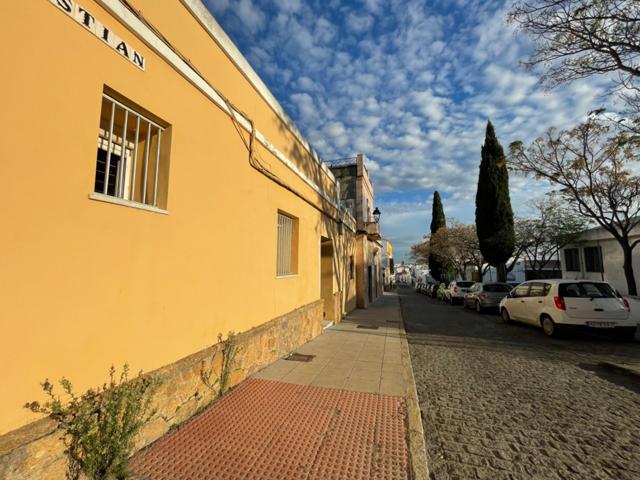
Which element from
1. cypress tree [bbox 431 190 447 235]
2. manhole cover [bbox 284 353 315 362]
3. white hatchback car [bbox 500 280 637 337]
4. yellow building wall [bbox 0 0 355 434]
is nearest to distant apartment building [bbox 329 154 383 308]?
white hatchback car [bbox 500 280 637 337]

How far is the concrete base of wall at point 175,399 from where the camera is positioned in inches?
74.1

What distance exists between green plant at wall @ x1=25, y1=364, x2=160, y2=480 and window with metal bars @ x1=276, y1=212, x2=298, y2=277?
3999 millimetres

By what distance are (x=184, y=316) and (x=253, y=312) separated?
5.35 feet

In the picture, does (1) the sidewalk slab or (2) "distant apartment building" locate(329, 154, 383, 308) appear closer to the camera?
(1) the sidewalk slab

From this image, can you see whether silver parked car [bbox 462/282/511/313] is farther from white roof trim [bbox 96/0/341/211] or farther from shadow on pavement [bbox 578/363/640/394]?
white roof trim [bbox 96/0/341/211]

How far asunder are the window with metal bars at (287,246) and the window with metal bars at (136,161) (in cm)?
330

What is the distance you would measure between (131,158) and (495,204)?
79.4 ft

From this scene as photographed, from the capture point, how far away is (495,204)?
22234 mm

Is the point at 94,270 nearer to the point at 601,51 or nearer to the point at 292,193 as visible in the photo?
the point at 292,193

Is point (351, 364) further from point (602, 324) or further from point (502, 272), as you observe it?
point (502, 272)

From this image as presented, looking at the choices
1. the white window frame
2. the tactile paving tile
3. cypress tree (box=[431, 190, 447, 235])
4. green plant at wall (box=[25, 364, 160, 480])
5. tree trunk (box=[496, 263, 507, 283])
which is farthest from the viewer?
cypress tree (box=[431, 190, 447, 235])

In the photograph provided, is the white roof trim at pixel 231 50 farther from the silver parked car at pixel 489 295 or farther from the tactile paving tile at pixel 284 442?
the silver parked car at pixel 489 295

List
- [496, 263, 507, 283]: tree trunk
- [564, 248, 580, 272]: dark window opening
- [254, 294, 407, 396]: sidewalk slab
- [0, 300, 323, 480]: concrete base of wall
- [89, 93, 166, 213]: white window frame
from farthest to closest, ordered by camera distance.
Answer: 1. [496, 263, 507, 283]: tree trunk
2. [564, 248, 580, 272]: dark window opening
3. [254, 294, 407, 396]: sidewalk slab
4. [89, 93, 166, 213]: white window frame
5. [0, 300, 323, 480]: concrete base of wall

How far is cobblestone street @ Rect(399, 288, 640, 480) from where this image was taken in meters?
2.71
